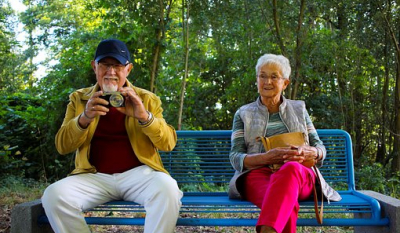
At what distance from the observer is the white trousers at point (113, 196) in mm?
2775

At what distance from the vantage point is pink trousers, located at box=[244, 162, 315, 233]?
2.58m

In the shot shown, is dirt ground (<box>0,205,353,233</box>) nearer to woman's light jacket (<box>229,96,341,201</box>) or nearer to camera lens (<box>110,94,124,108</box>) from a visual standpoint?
woman's light jacket (<box>229,96,341,201</box>)

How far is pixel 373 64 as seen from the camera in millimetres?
8797

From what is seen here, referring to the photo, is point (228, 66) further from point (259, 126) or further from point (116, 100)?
point (116, 100)

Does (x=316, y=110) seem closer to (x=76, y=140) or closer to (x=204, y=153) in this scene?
(x=204, y=153)

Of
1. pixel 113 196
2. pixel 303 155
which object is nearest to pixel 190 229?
pixel 113 196

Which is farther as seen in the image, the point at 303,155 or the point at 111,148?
the point at 111,148

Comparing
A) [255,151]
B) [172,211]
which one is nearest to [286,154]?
[255,151]

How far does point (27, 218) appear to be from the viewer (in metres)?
3.04

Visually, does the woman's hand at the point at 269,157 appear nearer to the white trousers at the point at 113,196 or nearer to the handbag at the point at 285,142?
the handbag at the point at 285,142

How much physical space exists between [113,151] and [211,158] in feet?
3.17

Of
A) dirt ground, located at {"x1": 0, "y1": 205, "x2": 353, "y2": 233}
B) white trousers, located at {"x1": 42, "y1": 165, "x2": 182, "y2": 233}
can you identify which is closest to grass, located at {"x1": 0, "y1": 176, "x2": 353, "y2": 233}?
dirt ground, located at {"x1": 0, "y1": 205, "x2": 353, "y2": 233}

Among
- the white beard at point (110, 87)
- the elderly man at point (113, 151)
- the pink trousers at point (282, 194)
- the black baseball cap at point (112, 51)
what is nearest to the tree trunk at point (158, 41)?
the elderly man at point (113, 151)

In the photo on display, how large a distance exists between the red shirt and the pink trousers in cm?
89
